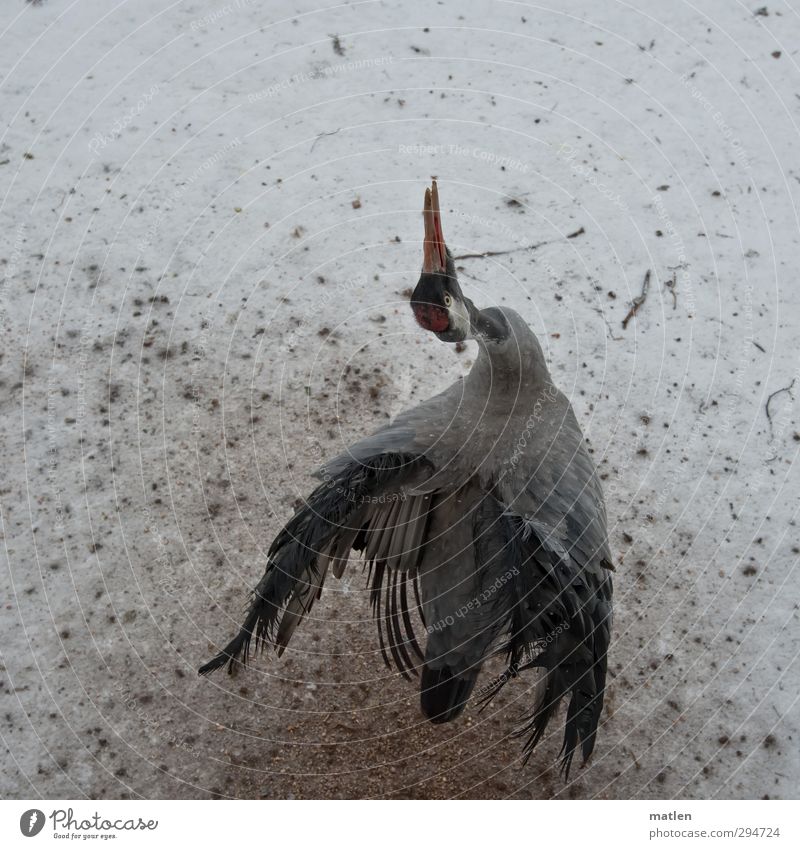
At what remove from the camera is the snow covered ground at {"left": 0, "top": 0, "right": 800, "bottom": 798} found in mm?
4152

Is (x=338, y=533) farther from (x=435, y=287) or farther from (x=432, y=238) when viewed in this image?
(x=432, y=238)

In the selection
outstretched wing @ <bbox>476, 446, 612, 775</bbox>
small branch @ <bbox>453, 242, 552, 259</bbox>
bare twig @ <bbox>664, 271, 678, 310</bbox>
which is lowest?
outstretched wing @ <bbox>476, 446, 612, 775</bbox>

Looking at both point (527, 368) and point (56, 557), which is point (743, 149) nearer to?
point (527, 368)

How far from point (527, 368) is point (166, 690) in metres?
2.48

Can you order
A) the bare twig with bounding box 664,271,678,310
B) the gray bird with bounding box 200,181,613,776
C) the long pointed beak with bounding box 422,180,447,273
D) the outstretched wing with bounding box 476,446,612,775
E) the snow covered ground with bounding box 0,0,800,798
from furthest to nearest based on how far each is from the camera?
the bare twig with bounding box 664,271,678,310, the snow covered ground with bounding box 0,0,800,798, the gray bird with bounding box 200,181,613,776, the outstretched wing with bounding box 476,446,612,775, the long pointed beak with bounding box 422,180,447,273

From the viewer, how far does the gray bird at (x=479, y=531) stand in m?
3.07

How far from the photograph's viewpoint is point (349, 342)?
509 centimetres

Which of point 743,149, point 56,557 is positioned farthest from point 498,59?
point 56,557

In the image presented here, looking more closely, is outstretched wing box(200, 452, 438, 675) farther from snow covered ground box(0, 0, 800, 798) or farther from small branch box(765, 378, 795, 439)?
small branch box(765, 378, 795, 439)

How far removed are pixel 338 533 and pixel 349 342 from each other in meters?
2.07

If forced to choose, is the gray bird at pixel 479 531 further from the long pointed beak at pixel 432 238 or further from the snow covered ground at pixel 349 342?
the snow covered ground at pixel 349 342

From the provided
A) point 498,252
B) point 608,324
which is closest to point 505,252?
point 498,252

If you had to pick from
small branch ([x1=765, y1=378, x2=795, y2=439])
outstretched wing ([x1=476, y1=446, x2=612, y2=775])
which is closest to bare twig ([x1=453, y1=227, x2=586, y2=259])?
small branch ([x1=765, y1=378, x2=795, y2=439])

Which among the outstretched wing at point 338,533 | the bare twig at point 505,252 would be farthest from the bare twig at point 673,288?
the outstretched wing at point 338,533
